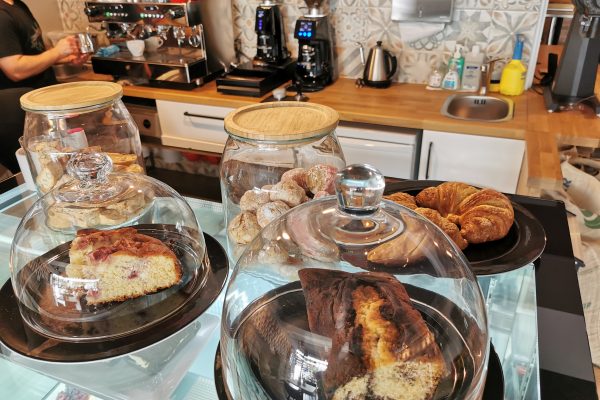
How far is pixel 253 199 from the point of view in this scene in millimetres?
834

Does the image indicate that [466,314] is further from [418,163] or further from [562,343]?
[418,163]

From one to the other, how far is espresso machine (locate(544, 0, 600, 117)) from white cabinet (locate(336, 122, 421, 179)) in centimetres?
64

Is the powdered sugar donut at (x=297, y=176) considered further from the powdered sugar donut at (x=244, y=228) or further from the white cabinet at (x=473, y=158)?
the white cabinet at (x=473, y=158)

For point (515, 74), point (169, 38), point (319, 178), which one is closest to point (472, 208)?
point (319, 178)

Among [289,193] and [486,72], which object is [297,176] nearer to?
[289,193]

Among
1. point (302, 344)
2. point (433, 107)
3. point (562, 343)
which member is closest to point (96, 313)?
point (302, 344)

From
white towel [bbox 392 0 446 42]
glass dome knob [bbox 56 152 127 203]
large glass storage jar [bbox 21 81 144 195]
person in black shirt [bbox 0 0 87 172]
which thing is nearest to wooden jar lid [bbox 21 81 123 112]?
large glass storage jar [bbox 21 81 144 195]

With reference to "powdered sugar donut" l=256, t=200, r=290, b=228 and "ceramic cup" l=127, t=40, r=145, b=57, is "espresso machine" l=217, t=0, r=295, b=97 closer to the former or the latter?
"ceramic cup" l=127, t=40, r=145, b=57

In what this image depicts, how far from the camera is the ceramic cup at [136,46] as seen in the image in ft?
8.79

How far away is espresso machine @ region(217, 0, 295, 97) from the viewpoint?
2432 mm

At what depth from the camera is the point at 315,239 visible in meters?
0.62

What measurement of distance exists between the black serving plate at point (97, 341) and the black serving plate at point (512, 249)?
42 centimetres

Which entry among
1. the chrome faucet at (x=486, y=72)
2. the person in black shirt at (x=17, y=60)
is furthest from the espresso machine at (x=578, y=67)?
the person in black shirt at (x=17, y=60)

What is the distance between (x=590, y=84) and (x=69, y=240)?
213cm
